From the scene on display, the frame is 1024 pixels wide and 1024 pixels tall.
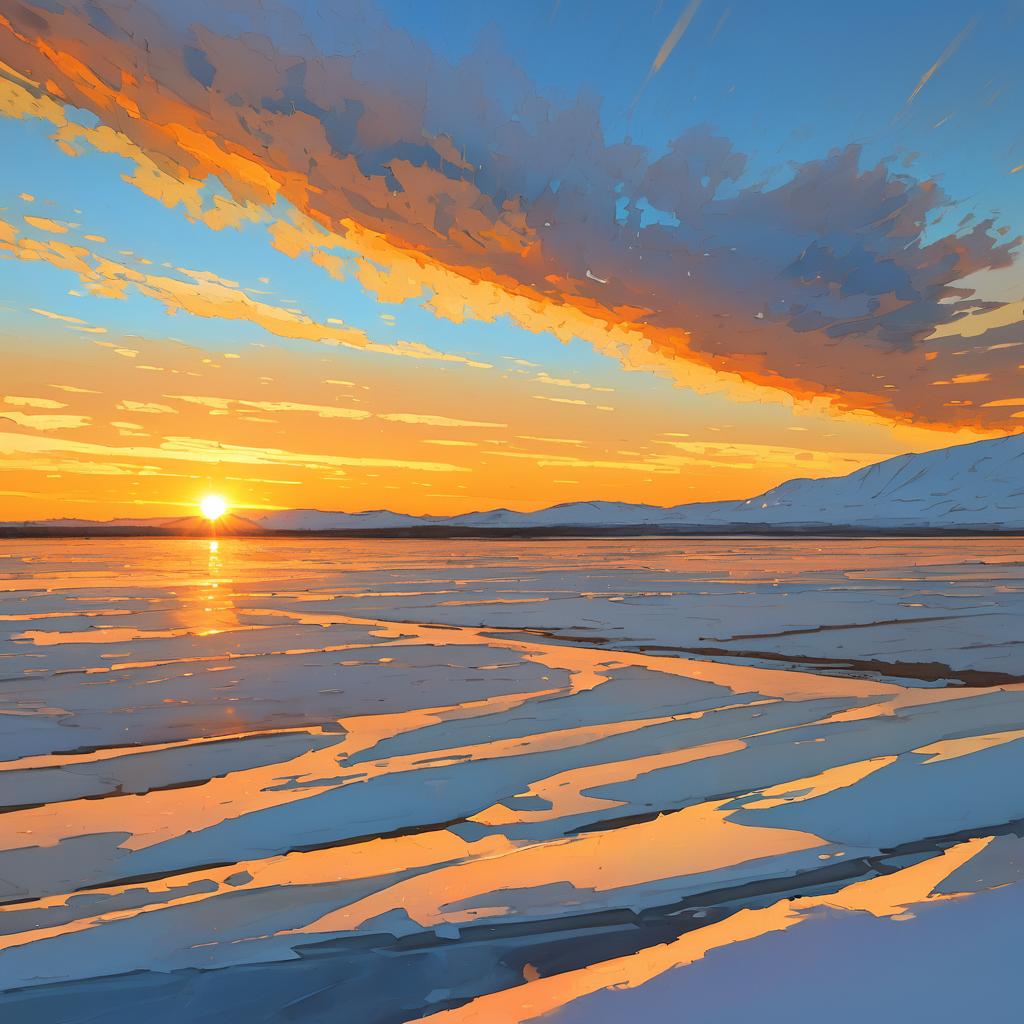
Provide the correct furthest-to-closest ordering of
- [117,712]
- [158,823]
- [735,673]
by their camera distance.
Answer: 1. [735,673]
2. [117,712]
3. [158,823]

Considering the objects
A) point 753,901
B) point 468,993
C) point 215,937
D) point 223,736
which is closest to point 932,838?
point 753,901

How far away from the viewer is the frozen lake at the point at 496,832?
2951 mm

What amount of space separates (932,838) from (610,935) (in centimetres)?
204

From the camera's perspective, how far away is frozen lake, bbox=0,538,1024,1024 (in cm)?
295

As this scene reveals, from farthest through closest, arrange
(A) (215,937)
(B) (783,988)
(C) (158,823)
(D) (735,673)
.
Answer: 1. (D) (735,673)
2. (C) (158,823)
3. (A) (215,937)
4. (B) (783,988)

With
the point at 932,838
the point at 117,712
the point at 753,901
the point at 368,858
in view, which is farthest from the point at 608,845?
the point at 117,712

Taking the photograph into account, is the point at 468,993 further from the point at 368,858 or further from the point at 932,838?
the point at 932,838

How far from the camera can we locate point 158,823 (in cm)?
444

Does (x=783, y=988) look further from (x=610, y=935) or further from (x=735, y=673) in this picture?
(x=735, y=673)

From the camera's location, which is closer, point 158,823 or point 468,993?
point 468,993

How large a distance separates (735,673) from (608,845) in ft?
17.7

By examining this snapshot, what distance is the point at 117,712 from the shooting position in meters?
7.17

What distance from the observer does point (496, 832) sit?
4.34 m

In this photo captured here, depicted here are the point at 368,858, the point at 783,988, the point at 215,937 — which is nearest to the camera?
the point at 783,988
